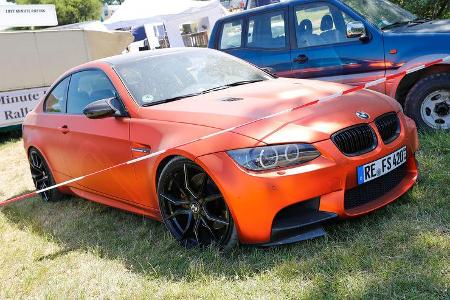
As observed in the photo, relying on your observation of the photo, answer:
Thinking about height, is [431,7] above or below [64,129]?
above

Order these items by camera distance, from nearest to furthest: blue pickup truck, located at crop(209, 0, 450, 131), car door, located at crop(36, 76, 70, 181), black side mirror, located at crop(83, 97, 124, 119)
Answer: black side mirror, located at crop(83, 97, 124, 119)
car door, located at crop(36, 76, 70, 181)
blue pickup truck, located at crop(209, 0, 450, 131)

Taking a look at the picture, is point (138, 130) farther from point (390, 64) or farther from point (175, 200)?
point (390, 64)

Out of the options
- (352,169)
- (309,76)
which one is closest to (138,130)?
(352,169)

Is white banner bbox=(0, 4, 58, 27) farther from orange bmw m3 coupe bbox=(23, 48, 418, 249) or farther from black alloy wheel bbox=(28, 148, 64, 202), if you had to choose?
orange bmw m3 coupe bbox=(23, 48, 418, 249)

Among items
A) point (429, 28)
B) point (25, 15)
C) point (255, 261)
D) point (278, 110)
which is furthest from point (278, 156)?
point (25, 15)

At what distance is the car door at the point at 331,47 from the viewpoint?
5672mm

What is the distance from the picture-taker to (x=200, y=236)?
3.60m

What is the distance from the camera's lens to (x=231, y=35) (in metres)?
7.09

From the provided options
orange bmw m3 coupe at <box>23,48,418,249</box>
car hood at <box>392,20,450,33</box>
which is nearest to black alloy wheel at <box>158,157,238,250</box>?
orange bmw m3 coupe at <box>23,48,418,249</box>

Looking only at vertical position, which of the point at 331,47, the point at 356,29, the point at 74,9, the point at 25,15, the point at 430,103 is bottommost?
the point at 430,103

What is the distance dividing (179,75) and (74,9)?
38.9m

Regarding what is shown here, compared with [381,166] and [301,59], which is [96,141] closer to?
Result: [381,166]

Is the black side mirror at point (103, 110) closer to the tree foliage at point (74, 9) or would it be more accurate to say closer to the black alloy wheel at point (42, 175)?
the black alloy wheel at point (42, 175)

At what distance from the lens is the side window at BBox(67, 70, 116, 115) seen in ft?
14.6
